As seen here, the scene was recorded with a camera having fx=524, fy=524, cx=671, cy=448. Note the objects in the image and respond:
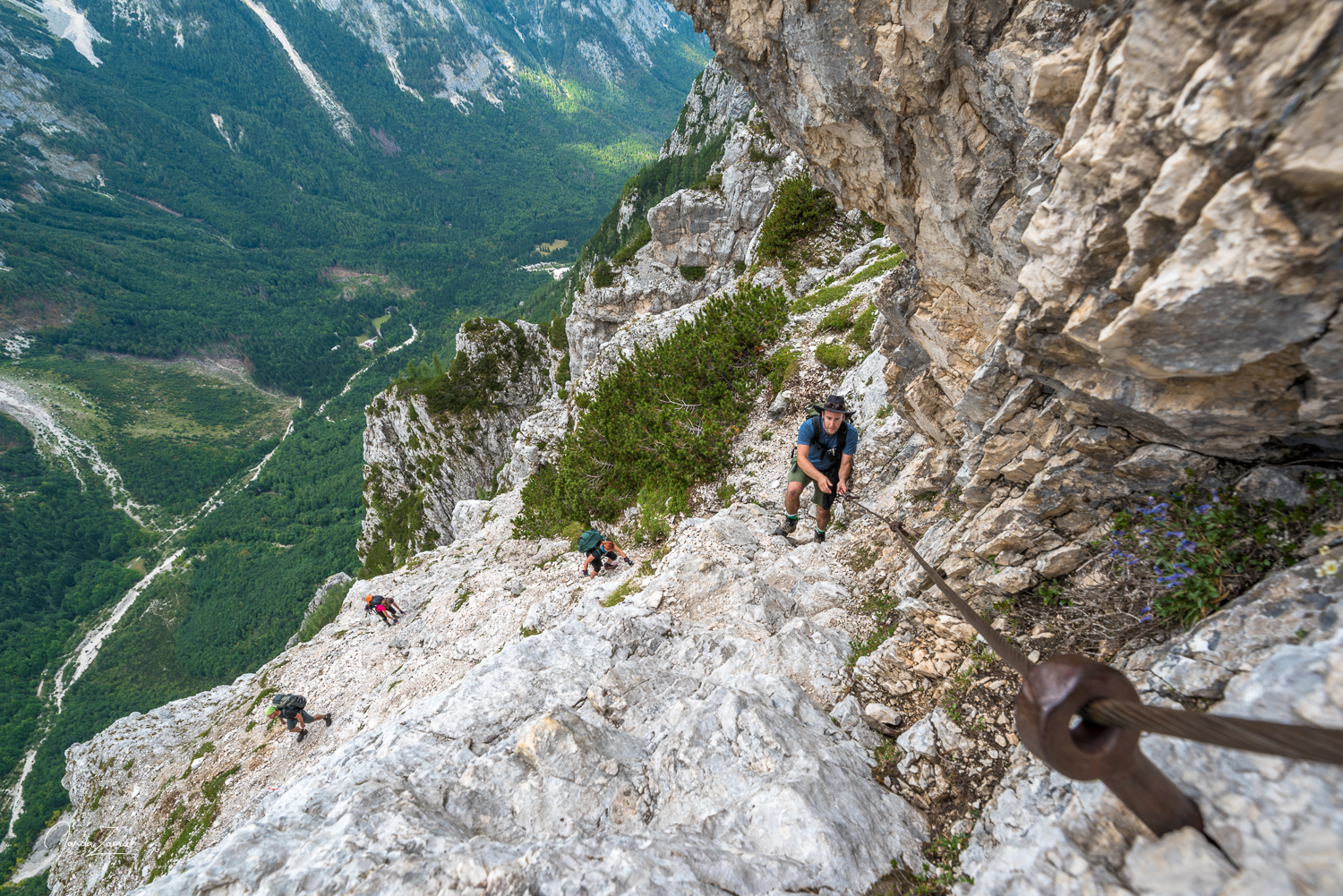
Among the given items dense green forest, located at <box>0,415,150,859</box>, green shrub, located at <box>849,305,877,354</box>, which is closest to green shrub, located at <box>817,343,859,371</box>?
green shrub, located at <box>849,305,877,354</box>

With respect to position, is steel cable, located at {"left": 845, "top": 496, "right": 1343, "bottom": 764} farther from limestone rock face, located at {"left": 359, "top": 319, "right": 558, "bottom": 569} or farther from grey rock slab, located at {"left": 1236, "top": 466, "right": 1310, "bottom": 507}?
limestone rock face, located at {"left": 359, "top": 319, "right": 558, "bottom": 569}

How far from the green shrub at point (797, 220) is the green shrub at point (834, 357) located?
42.3ft

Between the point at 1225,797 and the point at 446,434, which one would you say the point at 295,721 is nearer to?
the point at 1225,797

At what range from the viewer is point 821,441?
9273 mm

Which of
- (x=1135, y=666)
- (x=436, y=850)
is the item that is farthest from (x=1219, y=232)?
(x=436, y=850)

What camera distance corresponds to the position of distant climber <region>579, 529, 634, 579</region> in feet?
44.3

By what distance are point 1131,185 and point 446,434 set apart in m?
58.2

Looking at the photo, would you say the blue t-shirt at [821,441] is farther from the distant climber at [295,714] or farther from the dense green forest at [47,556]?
the dense green forest at [47,556]

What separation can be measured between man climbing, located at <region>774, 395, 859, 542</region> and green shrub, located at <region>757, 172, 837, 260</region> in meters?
20.1

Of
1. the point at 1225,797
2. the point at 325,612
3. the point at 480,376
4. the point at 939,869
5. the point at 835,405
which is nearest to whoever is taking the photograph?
the point at 1225,797

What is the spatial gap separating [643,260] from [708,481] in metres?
45.4

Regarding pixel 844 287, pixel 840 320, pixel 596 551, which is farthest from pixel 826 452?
pixel 844 287

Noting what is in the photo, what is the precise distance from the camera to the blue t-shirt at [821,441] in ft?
29.9

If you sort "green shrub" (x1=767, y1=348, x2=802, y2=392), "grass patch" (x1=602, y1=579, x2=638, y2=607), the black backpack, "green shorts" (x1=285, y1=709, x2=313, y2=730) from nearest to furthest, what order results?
1. the black backpack
2. "grass patch" (x1=602, y1=579, x2=638, y2=607)
3. "green shorts" (x1=285, y1=709, x2=313, y2=730)
4. "green shrub" (x1=767, y1=348, x2=802, y2=392)
